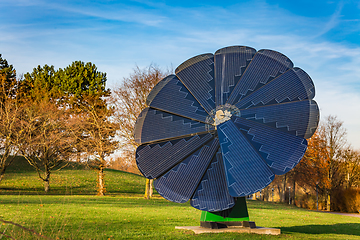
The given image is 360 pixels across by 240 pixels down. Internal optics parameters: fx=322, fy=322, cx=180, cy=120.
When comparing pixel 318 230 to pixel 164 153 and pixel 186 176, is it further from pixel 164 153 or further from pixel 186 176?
pixel 164 153

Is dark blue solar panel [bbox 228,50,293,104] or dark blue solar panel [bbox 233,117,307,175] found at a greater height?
dark blue solar panel [bbox 228,50,293,104]

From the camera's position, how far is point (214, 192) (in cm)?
949

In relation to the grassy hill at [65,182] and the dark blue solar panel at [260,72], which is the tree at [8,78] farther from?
the dark blue solar panel at [260,72]

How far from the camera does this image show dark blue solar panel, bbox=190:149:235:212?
9273mm

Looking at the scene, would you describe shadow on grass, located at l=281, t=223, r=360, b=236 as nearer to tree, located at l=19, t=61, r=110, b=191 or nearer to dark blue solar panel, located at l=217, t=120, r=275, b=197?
dark blue solar panel, located at l=217, t=120, r=275, b=197

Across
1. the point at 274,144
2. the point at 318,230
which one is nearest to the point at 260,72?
the point at 274,144

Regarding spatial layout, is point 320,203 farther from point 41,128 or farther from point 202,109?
point 202,109

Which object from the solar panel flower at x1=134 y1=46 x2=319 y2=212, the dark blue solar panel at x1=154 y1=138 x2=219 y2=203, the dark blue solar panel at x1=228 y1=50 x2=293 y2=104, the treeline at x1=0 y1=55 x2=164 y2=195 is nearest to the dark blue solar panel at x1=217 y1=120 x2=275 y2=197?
the solar panel flower at x1=134 y1=46 x2=319 y2=212

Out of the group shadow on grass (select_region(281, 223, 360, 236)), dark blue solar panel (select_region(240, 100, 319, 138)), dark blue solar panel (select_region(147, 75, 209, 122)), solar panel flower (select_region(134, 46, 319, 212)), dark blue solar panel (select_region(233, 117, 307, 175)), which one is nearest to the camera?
dark blue solar panel (select_region(233, 117, 307, 175))

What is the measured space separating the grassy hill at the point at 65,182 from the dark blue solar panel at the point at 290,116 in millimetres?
26287

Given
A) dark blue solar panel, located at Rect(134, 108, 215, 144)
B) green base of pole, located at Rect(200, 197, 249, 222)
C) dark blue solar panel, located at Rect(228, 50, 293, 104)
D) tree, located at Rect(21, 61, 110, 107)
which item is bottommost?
green base of pole, located at Rect(200, 197, 249, 222)

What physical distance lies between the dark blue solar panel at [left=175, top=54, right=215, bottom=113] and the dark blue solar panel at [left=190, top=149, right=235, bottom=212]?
1861mm

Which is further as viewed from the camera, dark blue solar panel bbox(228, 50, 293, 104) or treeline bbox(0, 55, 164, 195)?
treeline bbox(0, 55, 164, 195)

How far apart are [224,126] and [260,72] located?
2.12 metres
